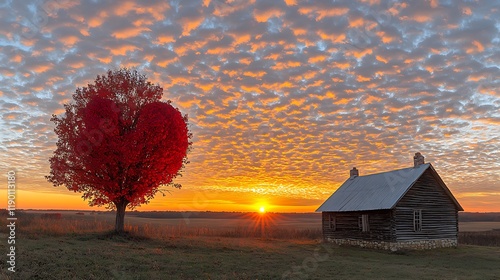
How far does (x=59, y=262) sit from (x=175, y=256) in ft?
22.2

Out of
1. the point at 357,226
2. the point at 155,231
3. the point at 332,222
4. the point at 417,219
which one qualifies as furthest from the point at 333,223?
the point at 155,231

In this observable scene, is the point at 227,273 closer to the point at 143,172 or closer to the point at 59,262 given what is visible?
the point at 59,262

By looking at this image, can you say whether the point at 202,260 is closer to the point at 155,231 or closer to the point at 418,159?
the point at 155,231

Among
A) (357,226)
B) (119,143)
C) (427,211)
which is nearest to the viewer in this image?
(119,143)

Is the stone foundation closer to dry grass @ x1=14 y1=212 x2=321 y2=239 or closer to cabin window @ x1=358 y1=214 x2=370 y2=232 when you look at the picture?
cabin window @ x1=358 y1=214 x2=370 y2=232

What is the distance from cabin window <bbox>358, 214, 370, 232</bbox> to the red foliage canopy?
18.4m

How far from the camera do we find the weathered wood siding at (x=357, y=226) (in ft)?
119

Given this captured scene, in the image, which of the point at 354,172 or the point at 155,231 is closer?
the point at 155,231

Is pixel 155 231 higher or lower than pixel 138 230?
lower

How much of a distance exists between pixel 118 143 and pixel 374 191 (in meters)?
24.8

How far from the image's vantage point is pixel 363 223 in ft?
127

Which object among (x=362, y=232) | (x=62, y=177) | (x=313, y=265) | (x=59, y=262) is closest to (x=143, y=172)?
(x=62, y=177)

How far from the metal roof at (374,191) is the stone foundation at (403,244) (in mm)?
3105

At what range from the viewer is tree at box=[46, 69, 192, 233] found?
30.2 metres
